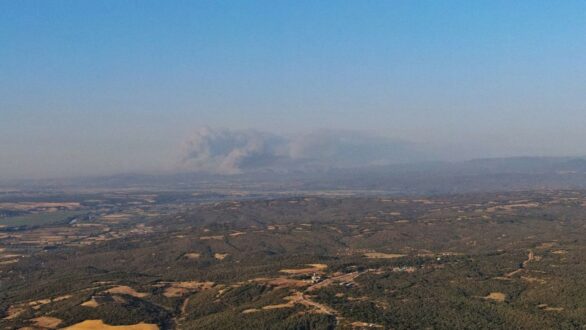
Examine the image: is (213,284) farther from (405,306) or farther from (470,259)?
(470,259)

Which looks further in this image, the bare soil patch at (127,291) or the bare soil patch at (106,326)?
the bare soil patch at (127,291)

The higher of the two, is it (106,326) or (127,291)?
(127,291)

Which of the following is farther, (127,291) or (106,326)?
(127,291)

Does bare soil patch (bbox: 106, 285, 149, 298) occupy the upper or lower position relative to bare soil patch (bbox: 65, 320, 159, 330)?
upper

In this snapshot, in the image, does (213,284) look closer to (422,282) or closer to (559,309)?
(422,282)

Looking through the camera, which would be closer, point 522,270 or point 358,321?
point 358,321

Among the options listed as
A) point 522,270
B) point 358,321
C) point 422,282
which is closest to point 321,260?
point 422,282

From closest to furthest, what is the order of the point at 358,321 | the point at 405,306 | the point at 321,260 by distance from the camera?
the point at 358,321 → the point at 405,306 → the point at 321,260

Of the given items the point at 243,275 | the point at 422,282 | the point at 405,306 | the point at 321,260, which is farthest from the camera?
the point at 321,260

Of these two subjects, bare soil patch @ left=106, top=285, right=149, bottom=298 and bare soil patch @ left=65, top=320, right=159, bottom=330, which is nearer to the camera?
bare soil patch @ left=65, top=320, right=159, bottom=330

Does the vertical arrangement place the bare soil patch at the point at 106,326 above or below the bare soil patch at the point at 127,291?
below
